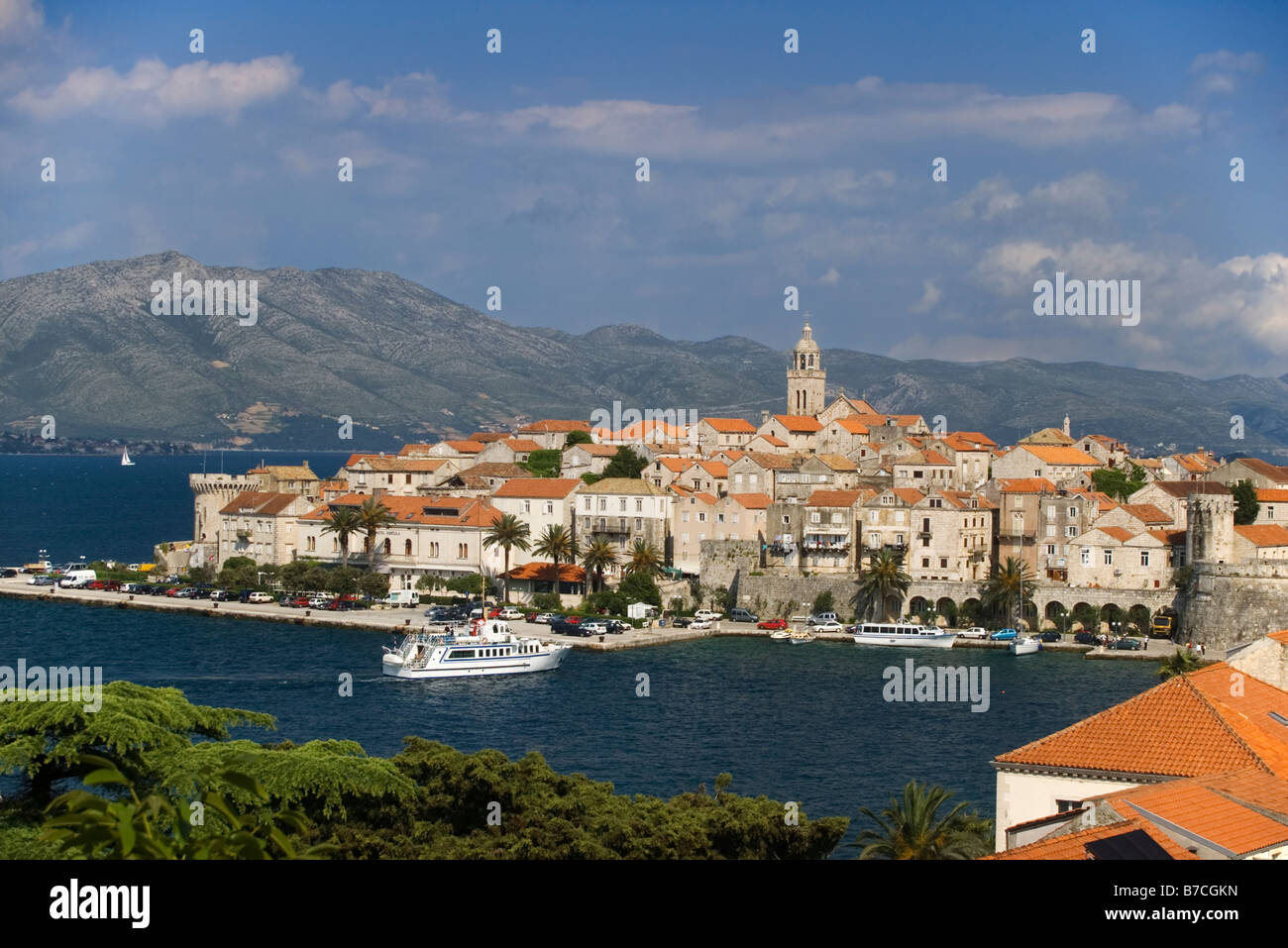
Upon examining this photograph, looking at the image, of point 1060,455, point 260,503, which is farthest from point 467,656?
point 1060,455

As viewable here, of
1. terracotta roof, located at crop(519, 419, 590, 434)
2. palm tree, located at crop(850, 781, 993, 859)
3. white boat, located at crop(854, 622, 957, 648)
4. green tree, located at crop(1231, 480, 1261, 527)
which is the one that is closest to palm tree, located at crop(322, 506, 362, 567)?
terracotta roof, located at crop(519, 419, 590, 434)

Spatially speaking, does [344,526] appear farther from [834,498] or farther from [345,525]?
[834,498]

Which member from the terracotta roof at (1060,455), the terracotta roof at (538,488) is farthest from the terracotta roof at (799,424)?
the terracotta roof at (538,488)

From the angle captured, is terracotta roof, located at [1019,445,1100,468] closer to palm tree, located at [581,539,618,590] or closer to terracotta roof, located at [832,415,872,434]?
terracotta roof, located at [832,415,872,434]

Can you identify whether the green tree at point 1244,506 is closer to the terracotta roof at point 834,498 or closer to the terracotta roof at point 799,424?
the terracotta roof at point 834,498

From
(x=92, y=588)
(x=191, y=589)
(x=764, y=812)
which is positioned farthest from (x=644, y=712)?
(x=92, y=588)

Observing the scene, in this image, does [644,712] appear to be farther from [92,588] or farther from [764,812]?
[92,588]
